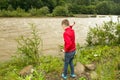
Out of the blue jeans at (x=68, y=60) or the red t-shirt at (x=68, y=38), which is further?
the blue jeans at (x=68, y=60)

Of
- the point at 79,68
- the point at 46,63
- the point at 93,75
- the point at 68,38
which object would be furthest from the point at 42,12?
the point at 68,38

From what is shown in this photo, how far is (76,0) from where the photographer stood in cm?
8819

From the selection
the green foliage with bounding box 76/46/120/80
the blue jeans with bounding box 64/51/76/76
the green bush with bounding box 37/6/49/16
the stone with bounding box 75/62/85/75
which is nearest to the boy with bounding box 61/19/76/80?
the blue jeans with bounding box 64/51/76/76

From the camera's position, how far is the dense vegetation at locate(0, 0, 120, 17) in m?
56.6

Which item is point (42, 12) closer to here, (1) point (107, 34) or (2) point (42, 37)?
Result: (2) point (42, 37)

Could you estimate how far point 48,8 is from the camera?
69.5 m

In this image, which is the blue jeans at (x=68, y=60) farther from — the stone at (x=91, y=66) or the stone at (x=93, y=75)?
the stone at (x=91, y=66)

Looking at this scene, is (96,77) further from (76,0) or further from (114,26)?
(76,0)

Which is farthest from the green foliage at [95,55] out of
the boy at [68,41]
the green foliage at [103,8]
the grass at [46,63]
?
the green foliage at [103,8]

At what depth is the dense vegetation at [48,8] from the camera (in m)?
56.6

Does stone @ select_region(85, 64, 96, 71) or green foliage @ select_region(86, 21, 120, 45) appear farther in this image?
green foliage @ select_region(86, 21, 120, 45)

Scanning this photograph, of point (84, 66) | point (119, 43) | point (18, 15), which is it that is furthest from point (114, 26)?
point (18, 15)

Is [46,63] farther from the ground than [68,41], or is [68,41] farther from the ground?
[68,41]

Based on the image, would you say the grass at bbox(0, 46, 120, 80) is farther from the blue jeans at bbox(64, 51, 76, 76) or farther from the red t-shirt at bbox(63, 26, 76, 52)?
the red t-shirt at bbox(63, 26, 76, 52)
